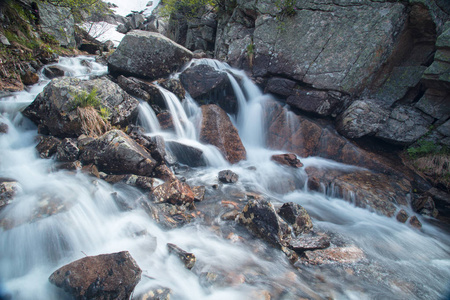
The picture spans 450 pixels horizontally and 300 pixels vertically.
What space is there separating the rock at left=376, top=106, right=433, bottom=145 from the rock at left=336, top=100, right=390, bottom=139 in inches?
9.0

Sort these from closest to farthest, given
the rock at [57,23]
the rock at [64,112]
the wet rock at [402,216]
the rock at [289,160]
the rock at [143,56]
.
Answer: the rock at [64,112], the wet rock at [402,216], the rock at [289,160], the rock at [143,56], the rock at [57,23]

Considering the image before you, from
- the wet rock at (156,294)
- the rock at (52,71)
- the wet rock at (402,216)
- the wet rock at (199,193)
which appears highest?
the rock at (52,71)

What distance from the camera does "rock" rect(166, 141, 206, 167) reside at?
6.29 m

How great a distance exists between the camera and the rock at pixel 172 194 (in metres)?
4.02

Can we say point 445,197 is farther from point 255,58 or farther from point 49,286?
point 49,286

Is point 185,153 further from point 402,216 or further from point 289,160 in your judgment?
point 402,216

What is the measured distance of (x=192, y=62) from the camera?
29.8ft

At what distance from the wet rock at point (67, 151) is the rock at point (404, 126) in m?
9.62

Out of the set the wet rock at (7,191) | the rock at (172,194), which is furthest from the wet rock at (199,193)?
the wet rock at (7,191)

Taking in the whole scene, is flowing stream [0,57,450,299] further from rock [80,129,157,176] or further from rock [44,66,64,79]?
rock [44,66,64,79]

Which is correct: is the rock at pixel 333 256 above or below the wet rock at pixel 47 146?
below

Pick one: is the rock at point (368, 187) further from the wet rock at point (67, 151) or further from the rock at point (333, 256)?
the wet rock at point (67, 151)

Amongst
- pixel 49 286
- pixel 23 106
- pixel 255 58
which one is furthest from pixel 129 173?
pixel 255 58

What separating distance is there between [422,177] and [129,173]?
901 centimetres
